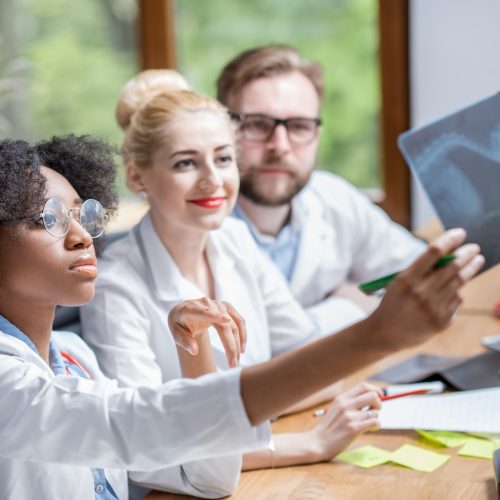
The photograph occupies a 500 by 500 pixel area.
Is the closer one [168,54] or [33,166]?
[33,166]

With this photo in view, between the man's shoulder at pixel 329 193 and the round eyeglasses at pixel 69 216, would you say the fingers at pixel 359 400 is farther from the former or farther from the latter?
the man's shoulder at pixel 329 193

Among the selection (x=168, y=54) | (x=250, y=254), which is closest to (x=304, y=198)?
(x=250, y=254)

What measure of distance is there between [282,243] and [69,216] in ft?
3.57

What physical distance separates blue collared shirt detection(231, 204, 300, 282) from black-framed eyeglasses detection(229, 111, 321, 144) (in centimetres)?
17

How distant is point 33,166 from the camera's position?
1070 mm

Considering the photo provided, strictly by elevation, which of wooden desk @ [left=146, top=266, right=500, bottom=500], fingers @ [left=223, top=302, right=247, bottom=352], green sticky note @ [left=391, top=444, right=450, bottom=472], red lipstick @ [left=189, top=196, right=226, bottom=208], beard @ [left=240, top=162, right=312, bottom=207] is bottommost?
wooden desk @ [left=146, top=266, right=500, bottom=500]

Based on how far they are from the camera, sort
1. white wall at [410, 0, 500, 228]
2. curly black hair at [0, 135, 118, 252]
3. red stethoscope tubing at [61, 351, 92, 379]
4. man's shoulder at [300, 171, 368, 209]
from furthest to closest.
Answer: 1. white wall at [410, 0, 500, 228]
2. man's shoulder at [300, 171, 368, 209]
3. red stethoscope tubing at [61, 351, 92, 379]
4. curly black hair at [0, 135, 118, 252]

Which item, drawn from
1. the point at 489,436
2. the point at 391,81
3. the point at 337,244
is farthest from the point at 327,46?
the point at 489,436

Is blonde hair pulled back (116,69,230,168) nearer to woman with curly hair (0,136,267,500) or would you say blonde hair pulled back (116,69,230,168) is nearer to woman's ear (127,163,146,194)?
woman's ear (127,163,146,194)

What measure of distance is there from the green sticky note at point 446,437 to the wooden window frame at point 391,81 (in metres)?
2.11

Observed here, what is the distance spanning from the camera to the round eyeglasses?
3.48 ft

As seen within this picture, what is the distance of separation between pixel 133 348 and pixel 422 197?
2281mm

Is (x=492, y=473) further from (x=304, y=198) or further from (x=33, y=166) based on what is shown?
(x=304, y=198)

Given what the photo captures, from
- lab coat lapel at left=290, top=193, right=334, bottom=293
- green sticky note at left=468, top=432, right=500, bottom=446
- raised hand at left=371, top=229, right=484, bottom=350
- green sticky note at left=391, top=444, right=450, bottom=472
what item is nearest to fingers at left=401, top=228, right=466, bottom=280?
raised hand at left=371, top=229, right=484, bottom=350
